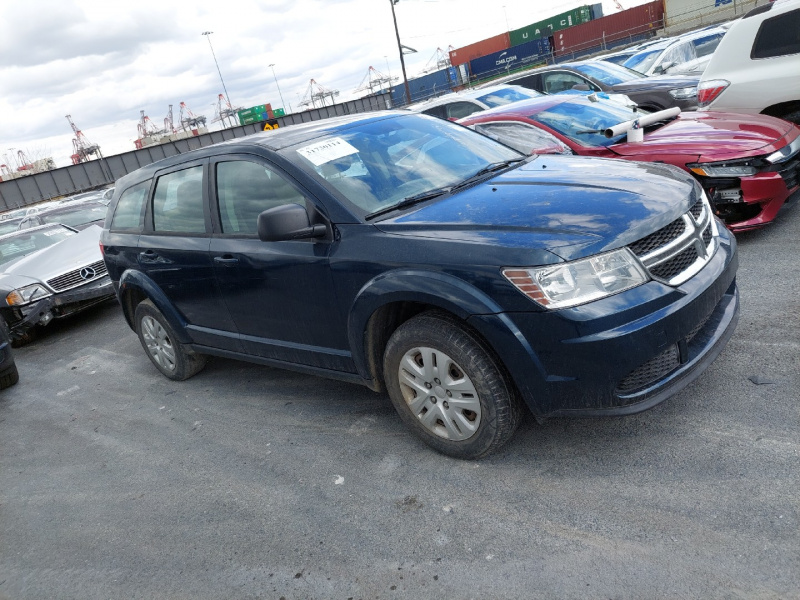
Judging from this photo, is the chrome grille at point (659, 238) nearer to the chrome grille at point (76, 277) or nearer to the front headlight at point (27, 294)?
the chrome grille at point (76, 277)

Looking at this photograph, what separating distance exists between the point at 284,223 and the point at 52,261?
671 centimetres

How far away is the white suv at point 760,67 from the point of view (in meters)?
6.45

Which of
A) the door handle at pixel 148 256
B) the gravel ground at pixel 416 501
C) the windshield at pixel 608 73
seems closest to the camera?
the gravel ground at pixel 416 501

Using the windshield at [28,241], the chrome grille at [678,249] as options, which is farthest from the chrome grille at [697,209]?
the windshield at [28,241]

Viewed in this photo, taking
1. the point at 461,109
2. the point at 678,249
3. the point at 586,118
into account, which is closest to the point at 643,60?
the point at 461,109

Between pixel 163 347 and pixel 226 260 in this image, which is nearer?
pixel 226 260

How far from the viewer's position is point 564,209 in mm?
3027

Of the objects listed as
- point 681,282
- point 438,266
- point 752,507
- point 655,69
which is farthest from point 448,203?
point 655,69

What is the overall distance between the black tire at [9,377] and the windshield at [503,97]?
7.61 meters

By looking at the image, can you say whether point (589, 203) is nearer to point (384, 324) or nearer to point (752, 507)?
point (384, 324)

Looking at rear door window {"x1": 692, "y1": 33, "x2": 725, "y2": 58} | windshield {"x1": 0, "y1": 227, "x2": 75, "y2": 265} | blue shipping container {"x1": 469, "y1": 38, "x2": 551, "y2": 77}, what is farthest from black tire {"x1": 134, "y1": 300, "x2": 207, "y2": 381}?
blue shipping container {"x1": 469, "y1": 38, "x2": 551, "y2": 77}

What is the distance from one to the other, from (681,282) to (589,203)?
55 centimetres

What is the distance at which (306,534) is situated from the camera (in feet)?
10.0

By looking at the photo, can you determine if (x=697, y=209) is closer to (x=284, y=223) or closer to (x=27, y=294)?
(x=284, y=223)
